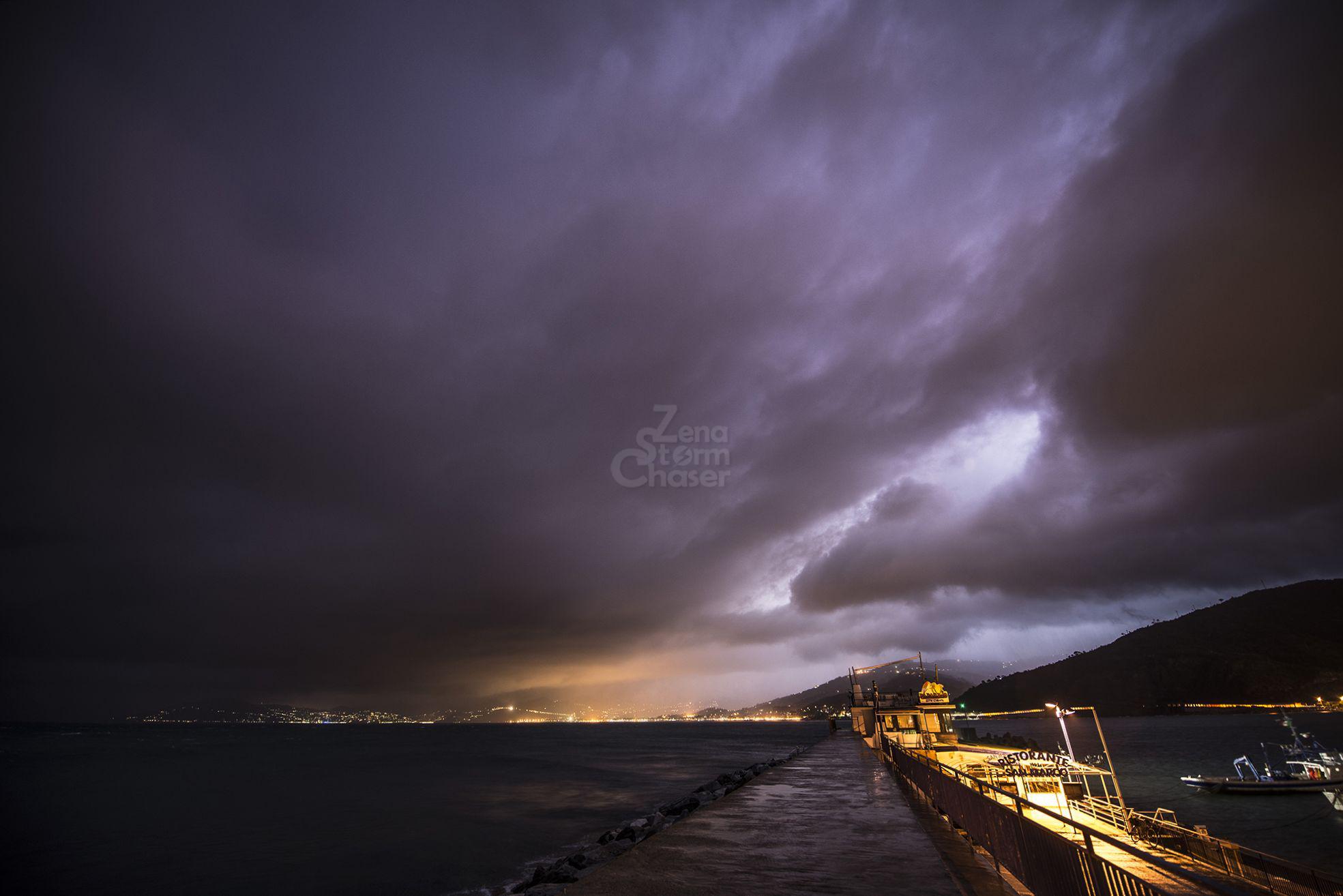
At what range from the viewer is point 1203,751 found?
81.8m

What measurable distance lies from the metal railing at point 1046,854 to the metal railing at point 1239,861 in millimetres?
8667

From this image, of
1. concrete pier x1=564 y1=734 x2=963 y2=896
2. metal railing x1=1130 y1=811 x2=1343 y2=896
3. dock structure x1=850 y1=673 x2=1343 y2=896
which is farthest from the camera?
metal railing x1=1130 y1=811 x2=1343 y2=896

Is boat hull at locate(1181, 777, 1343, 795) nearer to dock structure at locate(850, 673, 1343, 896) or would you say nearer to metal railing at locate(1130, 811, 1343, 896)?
dock structure at locate(850, 673, 1343, 896)

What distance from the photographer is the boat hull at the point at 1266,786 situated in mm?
35875

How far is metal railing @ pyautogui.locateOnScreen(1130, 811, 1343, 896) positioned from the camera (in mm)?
14031

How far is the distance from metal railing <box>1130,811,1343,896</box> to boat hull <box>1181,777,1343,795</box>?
28544 mm

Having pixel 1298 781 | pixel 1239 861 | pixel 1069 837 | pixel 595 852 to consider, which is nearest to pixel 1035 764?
pixel 1239 861

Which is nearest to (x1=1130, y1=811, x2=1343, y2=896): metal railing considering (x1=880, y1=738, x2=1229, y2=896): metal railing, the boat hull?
(x1=880, y1=738, x2=1229, y2=896): metal railing

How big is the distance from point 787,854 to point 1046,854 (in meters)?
4.38

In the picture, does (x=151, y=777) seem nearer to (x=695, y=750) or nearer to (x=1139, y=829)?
(x=695, y=750)

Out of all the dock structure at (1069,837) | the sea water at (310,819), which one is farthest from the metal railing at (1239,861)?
the sea water at (310,819)

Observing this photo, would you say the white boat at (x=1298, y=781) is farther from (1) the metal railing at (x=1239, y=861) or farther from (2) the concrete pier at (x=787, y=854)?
(2) the concrete pier at (x=787, y=854)

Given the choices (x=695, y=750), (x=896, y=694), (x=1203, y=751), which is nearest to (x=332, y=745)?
(x=695, y=750)

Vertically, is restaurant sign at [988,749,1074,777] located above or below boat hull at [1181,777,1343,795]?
above
